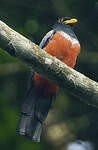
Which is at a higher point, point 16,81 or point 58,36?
point 58,36

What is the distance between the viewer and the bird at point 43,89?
6496 millimetres

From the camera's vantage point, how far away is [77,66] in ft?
26.0

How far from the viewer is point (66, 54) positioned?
672 cm

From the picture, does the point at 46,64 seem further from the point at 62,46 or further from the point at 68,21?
the point at 68,21

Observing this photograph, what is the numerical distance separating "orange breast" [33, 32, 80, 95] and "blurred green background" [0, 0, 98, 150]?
1.96 feet

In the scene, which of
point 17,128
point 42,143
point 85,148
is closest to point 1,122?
point 17,128

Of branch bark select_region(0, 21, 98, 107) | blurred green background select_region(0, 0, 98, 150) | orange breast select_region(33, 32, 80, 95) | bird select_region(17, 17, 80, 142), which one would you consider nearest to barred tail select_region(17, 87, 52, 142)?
bird select_region(17, 17, 80, 142)

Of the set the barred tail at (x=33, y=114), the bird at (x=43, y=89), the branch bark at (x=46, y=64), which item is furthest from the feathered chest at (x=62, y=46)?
the branch bark at (x=46, y=64)

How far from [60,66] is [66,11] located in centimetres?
218

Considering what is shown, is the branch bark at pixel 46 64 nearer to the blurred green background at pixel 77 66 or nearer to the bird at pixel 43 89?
the bird at pixel 43 89

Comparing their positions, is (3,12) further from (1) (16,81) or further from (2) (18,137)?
(2) (18,137)

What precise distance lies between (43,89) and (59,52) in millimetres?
537

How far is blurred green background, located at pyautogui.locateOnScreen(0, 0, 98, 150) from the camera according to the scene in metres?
7.41

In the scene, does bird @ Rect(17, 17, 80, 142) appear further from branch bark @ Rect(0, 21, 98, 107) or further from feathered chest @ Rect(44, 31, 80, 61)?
branch bark @ Rect(0, 21, 98, 107)
